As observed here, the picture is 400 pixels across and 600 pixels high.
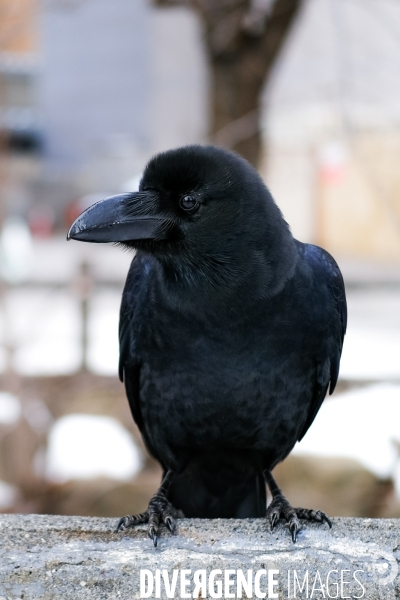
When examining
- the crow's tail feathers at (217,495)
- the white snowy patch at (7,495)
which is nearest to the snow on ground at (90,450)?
the white snowy patch at (7,495)

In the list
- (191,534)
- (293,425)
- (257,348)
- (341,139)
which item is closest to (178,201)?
(257,348)

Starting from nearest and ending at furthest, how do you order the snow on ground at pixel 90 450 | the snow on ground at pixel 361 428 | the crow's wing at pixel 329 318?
the crow's wing at pixel 329 318
the snow on ground at pixel 90 450
the snow on ground at pixel 361 428

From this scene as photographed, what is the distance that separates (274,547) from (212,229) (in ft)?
3.16

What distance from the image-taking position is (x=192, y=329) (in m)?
2.26

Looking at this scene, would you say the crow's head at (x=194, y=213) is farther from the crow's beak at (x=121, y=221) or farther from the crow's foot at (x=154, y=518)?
the crow's foot at (x=154, y=518)

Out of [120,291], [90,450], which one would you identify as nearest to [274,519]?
[90,450]

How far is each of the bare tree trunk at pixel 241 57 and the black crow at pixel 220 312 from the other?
2.59 m

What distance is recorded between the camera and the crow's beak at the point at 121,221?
6.86ft

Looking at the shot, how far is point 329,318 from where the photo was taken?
8.02 ft

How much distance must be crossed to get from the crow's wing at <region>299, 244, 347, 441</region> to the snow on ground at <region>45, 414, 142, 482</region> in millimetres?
3143

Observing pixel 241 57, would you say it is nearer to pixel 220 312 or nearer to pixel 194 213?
pixel 194 213

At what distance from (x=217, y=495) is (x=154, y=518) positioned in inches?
19.5

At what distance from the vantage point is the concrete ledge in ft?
6.45

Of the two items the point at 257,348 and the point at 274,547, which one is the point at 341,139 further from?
the point at 274,547
